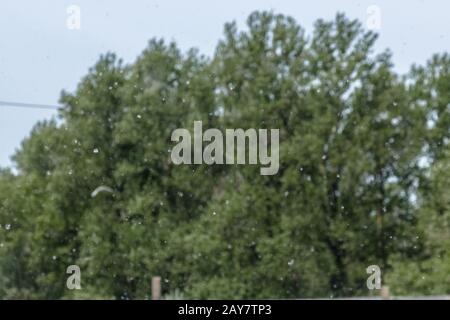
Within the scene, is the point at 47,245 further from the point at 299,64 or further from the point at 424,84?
the point at 424,84

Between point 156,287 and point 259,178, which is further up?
point 259,178

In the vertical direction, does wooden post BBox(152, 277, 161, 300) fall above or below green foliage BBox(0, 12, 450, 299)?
below

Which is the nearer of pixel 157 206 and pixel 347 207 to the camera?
pixel 347 207

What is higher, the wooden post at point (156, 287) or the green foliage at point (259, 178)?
the green foliage at point (259, 178)

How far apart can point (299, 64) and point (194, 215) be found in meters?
1.45

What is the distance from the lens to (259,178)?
20.1 ft

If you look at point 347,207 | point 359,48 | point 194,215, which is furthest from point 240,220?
point 359,48

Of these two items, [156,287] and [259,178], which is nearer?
[156,287]

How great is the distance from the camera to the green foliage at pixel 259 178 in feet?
19.8

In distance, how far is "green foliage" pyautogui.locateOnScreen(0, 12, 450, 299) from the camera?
6023mm

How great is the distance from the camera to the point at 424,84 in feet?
20.5
